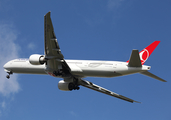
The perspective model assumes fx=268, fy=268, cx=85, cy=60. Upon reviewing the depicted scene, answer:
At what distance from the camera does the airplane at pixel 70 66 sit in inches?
1231

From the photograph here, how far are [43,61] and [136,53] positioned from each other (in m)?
11.7

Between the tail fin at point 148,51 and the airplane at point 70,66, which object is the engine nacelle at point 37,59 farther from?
the tail fin at point 148,51

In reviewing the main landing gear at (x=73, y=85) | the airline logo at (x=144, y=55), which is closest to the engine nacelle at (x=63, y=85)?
the main landing gear at (x=73, y=85)

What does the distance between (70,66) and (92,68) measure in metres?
3.18

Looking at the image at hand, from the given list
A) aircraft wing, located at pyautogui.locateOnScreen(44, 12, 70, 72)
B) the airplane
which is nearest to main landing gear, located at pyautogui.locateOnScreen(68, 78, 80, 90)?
the airplane

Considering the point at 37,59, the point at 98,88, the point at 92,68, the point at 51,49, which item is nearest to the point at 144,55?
the point at 92,68

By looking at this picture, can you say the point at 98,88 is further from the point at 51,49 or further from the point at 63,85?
the point at 51,49

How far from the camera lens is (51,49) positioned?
3177cm

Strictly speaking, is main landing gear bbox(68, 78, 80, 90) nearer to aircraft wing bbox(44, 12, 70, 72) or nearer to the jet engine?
the jet engine

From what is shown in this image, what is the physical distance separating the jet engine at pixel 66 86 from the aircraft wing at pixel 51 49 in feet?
13.6

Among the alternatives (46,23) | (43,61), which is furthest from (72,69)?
(46,23)

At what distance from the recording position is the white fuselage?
34.0m

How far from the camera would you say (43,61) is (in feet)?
112

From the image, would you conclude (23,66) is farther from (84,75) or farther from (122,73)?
(122,73)
